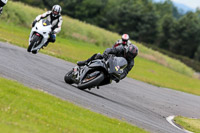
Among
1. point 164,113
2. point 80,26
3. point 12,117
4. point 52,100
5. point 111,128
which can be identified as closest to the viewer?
point 12,117

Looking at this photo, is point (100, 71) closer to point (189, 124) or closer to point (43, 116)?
point (189, 124)

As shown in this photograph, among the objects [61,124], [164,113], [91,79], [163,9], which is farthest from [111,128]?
[163,9]

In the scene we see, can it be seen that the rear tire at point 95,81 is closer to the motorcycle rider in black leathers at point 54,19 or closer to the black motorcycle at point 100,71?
the black motorcycle at point 100,71

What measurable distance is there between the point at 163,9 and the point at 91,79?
453ft

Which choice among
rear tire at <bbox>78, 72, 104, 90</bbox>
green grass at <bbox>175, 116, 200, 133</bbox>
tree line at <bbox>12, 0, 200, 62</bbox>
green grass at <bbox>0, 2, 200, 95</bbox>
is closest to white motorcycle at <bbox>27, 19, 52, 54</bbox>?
rear tire at <bbox>78, 72, 104, 90</bbox>

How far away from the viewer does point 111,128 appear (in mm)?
8758

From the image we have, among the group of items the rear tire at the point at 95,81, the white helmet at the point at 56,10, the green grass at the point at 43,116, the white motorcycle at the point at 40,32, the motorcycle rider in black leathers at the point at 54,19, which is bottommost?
the green grass at the point at 43,116

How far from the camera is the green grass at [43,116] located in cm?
696

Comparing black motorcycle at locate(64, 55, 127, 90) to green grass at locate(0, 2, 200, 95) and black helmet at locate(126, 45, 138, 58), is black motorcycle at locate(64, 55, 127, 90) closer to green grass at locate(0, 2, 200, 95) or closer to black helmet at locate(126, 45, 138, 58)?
black helmet at locate(126, 45, 138, 58)

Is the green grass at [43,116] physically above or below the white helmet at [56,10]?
below

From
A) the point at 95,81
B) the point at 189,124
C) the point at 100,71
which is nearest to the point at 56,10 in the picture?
the point at 100,71

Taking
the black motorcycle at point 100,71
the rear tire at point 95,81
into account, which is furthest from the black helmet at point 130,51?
the rear tire at point 95,81

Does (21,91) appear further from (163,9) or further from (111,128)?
(163,9)

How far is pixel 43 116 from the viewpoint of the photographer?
25.4 ft
